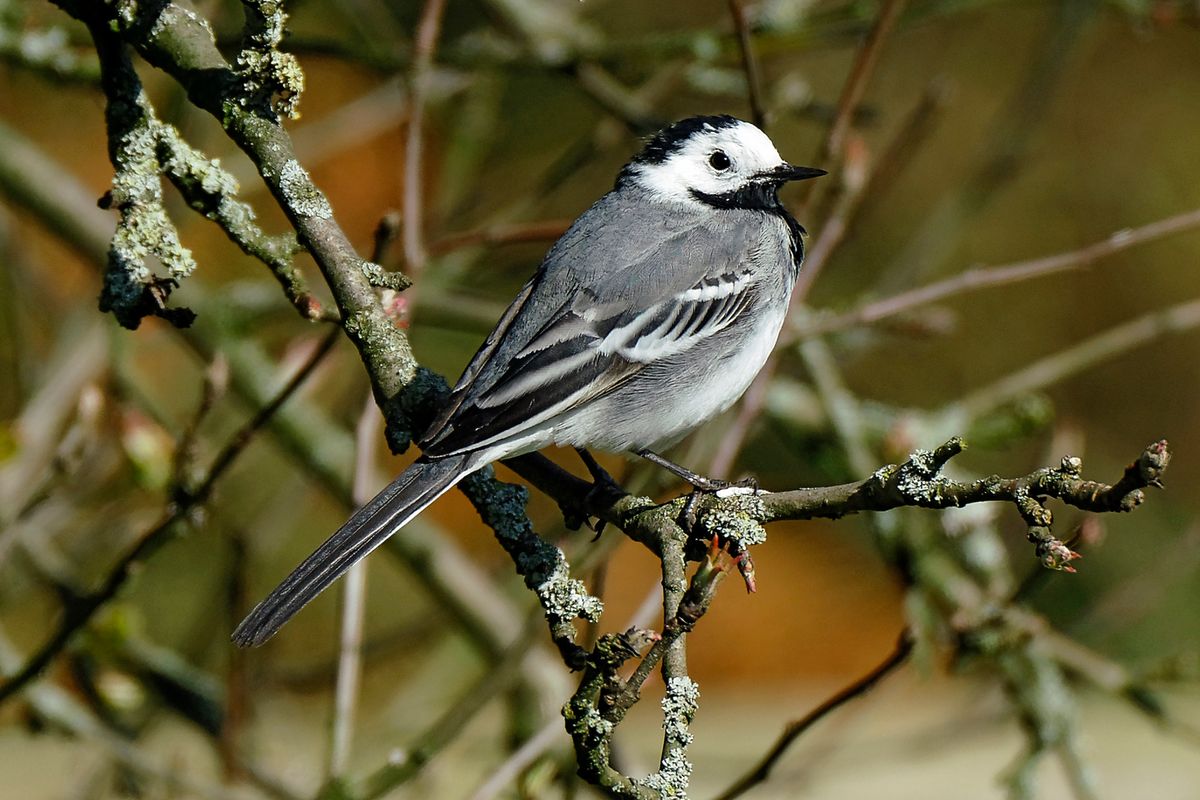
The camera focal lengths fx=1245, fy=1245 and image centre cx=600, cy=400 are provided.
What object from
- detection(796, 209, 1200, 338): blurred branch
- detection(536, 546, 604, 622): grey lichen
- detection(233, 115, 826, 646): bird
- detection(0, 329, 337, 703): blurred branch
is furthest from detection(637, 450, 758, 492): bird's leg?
detection(0, 329, 337, 703): blurred branch

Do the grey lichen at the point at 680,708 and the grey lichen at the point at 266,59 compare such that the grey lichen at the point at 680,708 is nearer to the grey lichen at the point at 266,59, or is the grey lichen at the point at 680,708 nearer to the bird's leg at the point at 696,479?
the bird's leg at the point at 696,479

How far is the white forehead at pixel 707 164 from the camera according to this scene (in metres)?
3.69

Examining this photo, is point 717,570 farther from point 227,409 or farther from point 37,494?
point 227,409

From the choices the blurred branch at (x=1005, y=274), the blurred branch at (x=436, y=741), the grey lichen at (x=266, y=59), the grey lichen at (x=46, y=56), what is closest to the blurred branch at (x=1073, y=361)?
the blurred branch at (x=1005, y=274)

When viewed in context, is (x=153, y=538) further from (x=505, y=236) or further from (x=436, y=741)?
(x=505, y=236)

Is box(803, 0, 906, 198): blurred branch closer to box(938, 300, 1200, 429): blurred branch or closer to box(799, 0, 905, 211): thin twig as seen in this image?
box(799, 0, 905, 211): thin twig

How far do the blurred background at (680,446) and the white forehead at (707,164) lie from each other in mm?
230

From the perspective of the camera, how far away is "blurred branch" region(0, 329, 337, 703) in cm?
275

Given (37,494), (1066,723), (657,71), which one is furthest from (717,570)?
(657,71)

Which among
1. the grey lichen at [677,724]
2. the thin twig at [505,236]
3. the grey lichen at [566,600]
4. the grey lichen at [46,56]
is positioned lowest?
the grey lichen at [677,724]

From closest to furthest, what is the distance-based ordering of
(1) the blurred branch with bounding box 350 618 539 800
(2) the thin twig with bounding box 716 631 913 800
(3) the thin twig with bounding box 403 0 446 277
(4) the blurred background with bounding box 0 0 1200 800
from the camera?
(2) the thin twig with bounding box 716 631 913 800 < (1) the blurred branch with bounding box 350 618 539 800 < (3) the thin twig with bounding box 403 0 446 277 < (4) the blurred background with bounding box 0 0 1200 800

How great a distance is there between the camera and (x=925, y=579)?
3857mm

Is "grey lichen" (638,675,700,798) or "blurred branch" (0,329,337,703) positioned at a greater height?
"blurred branch" (0,329,337,703)

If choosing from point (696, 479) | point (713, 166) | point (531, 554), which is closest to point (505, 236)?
point (713, 166)
